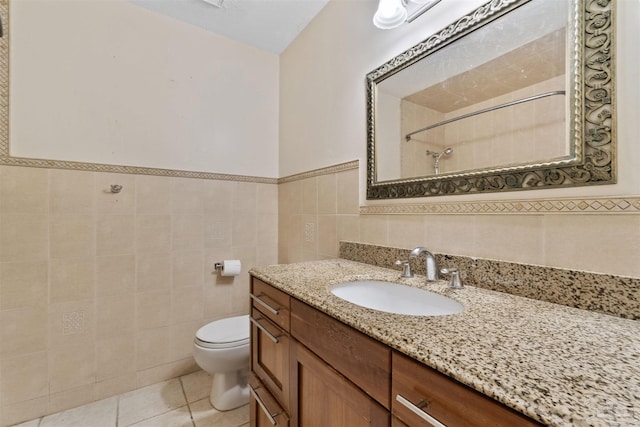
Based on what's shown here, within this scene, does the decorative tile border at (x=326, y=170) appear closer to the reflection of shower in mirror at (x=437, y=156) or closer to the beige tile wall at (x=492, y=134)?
the beige tile wall at (x=492, y=134)

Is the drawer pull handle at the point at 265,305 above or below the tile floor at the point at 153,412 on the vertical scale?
above

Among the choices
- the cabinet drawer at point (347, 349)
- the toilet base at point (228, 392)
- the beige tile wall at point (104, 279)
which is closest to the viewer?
the cabinet drawer at point (347, 349)

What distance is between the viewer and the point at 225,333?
1636 millimetres

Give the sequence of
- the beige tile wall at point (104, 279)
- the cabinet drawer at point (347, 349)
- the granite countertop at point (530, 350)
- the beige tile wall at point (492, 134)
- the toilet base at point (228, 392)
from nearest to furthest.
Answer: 1. the granite countertop at point (530, 350)
2. the cabinet drawer at point (347, 349)
3. the beige tile wall at point (492, 134)
4. the beige tile wall at point (104, 279)
5. the toilet base at point (228, 392)

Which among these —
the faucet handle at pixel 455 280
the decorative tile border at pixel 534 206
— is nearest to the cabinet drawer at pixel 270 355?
the faucet handle at pixel 455 280

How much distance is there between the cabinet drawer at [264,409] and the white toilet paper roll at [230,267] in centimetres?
85

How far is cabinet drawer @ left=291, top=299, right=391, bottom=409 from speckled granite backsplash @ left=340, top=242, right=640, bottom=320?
21.2 inches

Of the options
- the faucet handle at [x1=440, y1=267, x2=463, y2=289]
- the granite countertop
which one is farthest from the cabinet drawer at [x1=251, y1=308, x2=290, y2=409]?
the faucet handle at [x1=440, y1=267, x2=463, y2=289]

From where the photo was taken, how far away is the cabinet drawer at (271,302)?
3.20 ft

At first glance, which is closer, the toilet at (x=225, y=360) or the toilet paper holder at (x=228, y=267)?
the toilet at (x=225, y=360)

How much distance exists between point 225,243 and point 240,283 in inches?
13.1

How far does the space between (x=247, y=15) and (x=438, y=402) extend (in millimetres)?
2224

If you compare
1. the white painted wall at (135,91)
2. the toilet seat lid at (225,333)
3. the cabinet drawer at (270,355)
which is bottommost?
the toilet seat lid at (225,333)

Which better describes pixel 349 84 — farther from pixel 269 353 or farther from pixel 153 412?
pixel 153 412
